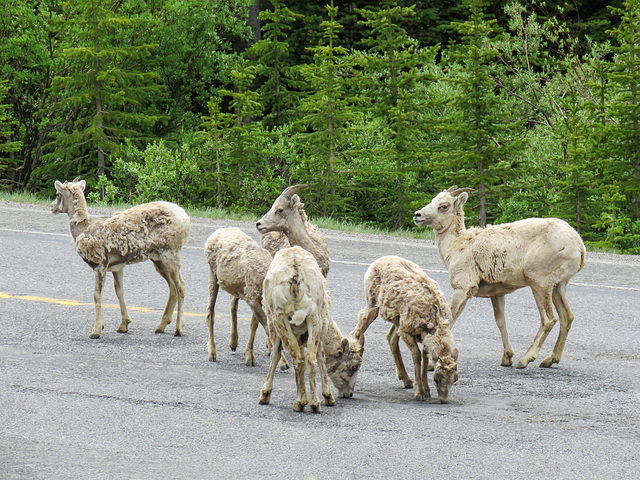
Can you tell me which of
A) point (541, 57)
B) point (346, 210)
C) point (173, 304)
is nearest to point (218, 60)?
point (346, 210)

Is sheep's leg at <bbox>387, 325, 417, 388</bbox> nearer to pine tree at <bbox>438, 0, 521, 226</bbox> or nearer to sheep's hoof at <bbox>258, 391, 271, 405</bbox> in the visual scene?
sheep's hoof at <bbox>258, 391, 271, 405</bbox>

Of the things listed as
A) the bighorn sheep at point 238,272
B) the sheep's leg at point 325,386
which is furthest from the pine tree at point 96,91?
the sheep's leg at point 325,386

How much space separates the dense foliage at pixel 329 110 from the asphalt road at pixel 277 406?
859 cm

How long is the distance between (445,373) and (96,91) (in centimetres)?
1906

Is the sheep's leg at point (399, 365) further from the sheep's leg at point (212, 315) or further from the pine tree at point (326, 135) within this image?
the pine tree at point (326, 135)

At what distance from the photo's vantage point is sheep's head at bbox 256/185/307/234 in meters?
8.92

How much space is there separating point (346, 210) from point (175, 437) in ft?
50.1

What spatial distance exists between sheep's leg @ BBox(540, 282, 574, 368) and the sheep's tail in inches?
118

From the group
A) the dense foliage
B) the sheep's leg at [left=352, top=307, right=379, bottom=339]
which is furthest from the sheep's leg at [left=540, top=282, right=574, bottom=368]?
the dense foliage

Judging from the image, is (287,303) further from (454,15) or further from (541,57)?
(454,15)

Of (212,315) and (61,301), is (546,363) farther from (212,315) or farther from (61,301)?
(61,301)

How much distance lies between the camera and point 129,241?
9367 mm

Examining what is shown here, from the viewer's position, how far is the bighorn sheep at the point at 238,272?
8156 mm

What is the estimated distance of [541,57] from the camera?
1093 inches
